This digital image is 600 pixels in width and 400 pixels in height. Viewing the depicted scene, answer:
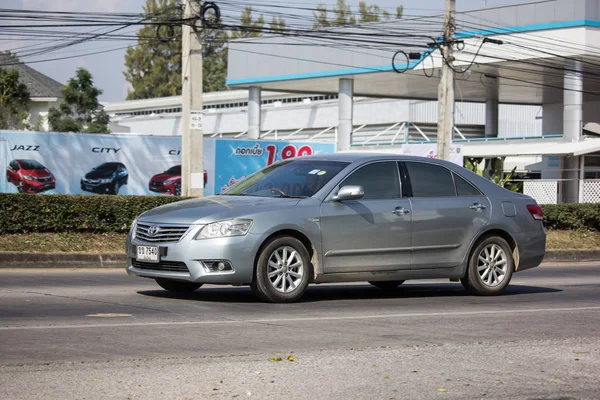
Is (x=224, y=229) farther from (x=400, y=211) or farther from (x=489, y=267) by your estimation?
(x=489, y=267)

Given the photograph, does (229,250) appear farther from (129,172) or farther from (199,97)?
(129,172)

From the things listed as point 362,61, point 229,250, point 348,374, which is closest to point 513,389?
point 348,374

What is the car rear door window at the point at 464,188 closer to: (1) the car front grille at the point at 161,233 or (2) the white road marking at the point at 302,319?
(2) the white road marking at the point at 302,319

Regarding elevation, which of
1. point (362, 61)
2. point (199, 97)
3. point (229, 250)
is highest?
point (362, 61)

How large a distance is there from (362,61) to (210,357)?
36.8 meters

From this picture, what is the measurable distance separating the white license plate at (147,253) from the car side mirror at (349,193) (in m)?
2.04

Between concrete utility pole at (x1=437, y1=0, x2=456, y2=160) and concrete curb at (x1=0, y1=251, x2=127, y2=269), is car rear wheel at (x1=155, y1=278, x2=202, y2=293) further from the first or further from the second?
concrete utility pole at (x1=437, y1=0, x2=456, y2=160)

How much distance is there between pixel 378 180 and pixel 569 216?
1397cm

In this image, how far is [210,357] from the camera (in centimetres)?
634

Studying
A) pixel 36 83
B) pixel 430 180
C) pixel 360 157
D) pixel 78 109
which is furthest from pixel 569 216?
pixel 36 83

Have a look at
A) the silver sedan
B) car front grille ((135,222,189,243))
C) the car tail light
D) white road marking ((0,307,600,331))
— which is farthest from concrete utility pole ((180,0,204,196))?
white road marking ((0,307,600,331))

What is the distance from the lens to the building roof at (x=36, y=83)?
6366 cm

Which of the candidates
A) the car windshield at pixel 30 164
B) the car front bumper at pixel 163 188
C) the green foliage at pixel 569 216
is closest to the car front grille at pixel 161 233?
the green foliage at pixel 569 216

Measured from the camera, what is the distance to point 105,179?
88.9 feet
